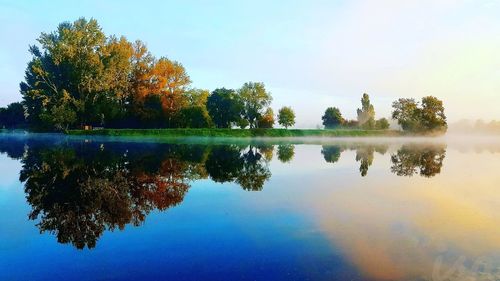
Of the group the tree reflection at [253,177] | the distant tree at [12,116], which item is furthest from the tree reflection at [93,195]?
the distant tree at [12,116]

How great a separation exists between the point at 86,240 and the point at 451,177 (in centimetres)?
1841

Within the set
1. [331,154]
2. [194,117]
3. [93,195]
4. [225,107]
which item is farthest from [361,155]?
[225,107]

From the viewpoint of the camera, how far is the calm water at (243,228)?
22.7ft

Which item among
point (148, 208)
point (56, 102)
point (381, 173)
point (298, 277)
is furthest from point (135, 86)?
point (298, 277)

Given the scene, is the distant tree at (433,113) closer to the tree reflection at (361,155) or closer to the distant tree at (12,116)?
the tree reflection at (361,155)

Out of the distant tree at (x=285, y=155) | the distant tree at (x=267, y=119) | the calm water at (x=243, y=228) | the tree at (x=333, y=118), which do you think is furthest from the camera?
the tree at (x=333, y=118)

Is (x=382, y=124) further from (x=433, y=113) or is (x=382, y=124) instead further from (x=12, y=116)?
(x=12, y=116)

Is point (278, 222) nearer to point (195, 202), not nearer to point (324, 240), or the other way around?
point (324, 240)

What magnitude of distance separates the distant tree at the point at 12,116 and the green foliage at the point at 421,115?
328 feet

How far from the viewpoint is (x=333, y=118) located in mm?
123562

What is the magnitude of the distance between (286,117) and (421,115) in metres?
36.1

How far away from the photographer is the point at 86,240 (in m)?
8.66

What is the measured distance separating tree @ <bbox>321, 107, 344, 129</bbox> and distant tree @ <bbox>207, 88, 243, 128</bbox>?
126ft

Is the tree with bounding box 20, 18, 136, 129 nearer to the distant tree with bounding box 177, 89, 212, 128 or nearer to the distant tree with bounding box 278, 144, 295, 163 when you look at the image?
the distant tree with bounding box 177, 89, 212, 128
